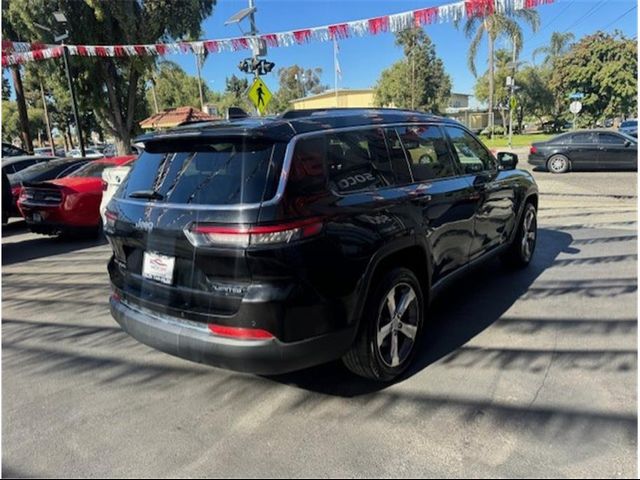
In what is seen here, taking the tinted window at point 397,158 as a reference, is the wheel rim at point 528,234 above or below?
below

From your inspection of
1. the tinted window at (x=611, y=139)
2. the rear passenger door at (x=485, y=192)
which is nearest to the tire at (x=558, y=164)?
the tinted window at (x=611, y=139)

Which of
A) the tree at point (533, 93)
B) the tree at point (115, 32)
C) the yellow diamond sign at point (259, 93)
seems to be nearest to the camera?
the yellow diamond sign at point (259, 93)

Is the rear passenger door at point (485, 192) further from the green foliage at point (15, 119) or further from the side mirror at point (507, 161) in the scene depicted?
the green foliage at point (15, 119)

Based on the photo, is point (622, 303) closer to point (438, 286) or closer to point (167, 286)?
point (438, 286)

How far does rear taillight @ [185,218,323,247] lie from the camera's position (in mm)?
2533

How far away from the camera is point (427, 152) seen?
Result: 3.95m

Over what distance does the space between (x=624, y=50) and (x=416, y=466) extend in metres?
46.9

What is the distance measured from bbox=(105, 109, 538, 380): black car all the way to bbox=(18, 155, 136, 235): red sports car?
18.3 ft

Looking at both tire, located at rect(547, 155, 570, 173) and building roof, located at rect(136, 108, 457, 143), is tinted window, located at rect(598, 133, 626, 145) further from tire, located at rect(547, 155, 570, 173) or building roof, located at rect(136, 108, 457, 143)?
building roof, located at rect(136, 108, 457, 143)

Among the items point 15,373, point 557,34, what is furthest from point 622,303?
point 557,34

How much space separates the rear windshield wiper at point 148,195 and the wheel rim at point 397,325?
1.60 meters

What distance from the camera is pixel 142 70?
21.2 meters

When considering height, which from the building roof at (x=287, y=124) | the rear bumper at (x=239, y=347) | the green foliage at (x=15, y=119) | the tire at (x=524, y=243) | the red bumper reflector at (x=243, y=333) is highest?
the green foliage at (x=15, y=119)

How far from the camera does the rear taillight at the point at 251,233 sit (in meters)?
2.53
